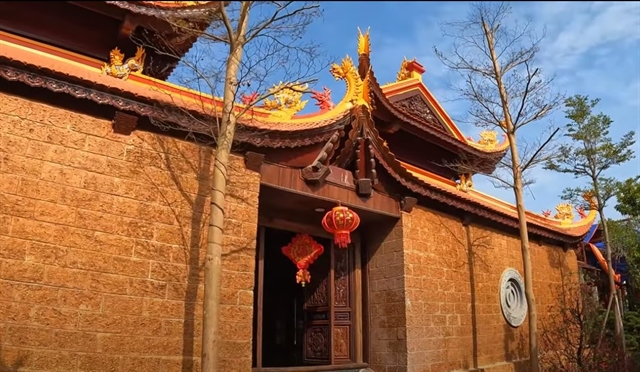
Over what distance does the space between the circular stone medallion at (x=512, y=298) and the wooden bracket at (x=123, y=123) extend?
6186 mm

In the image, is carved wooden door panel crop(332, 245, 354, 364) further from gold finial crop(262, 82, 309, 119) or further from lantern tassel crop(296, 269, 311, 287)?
gold finial crop(262, 82, 309, 119)

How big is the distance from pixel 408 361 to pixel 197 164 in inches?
140

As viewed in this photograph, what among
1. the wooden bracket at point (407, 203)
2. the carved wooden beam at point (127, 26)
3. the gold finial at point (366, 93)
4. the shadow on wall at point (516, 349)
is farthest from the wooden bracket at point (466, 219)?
the carved wooden beam at point (127, 26)

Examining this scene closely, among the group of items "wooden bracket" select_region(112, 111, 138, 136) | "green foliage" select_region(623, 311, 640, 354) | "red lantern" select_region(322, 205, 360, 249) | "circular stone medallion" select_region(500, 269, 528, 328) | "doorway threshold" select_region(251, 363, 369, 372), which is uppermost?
"wooden bracket" select_region(112, 111, 138, 136)

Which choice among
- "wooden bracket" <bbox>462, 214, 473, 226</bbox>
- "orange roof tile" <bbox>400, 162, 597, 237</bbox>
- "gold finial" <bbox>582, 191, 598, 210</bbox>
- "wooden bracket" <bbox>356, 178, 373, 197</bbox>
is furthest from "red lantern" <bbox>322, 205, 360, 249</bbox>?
"gold finial" <bbox>582, 191, 598, 210</bbox>

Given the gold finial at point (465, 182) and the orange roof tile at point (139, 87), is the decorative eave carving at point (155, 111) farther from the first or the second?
the gold finial at point (465, 182)

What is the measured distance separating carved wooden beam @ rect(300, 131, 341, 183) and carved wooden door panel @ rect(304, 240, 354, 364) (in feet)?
4.57

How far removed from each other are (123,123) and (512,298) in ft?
22.2

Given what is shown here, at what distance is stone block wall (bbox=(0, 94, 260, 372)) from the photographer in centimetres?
397

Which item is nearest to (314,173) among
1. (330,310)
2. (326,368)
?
(330,310)

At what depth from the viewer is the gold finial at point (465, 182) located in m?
9.18

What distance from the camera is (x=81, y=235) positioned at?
14.0 feet

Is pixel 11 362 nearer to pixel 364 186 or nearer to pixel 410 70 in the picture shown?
pixel 364 186

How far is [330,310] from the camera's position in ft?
22.7
